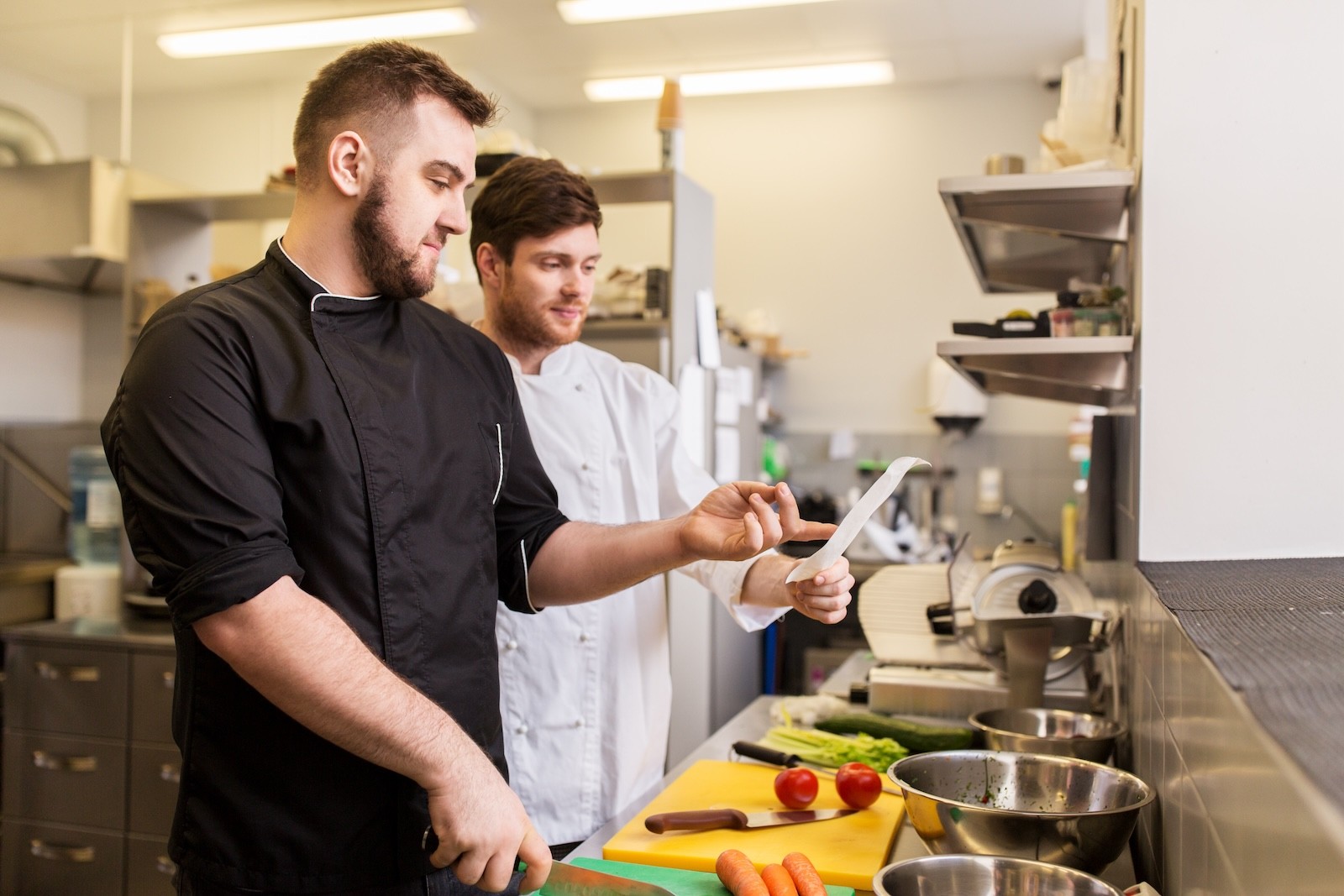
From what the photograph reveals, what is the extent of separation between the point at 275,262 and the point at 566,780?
1.06 meters

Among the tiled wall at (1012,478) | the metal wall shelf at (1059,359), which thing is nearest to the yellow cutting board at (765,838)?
the metal wall shelf at (1059,359)

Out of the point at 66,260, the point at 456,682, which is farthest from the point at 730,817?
the point at 66,260

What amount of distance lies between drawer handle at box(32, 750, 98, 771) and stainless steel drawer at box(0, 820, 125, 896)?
18 cm

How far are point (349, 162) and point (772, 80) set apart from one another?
4413mm

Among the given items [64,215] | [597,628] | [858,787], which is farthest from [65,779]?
[858,787]

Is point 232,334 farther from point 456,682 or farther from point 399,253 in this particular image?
point 456,682

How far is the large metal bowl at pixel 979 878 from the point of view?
117cm

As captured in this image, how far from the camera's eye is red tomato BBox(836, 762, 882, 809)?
168cm

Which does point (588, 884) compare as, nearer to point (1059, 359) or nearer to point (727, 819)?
point (727, 819)

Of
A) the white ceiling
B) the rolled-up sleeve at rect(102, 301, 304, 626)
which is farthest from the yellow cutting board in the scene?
the white ceiling

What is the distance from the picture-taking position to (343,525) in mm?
1334

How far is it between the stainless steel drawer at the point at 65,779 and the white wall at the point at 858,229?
3568 mm

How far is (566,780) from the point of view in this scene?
6.63 feet

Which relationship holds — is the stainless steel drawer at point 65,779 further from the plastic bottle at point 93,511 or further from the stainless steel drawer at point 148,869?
the plastic bottle at point 93,511
